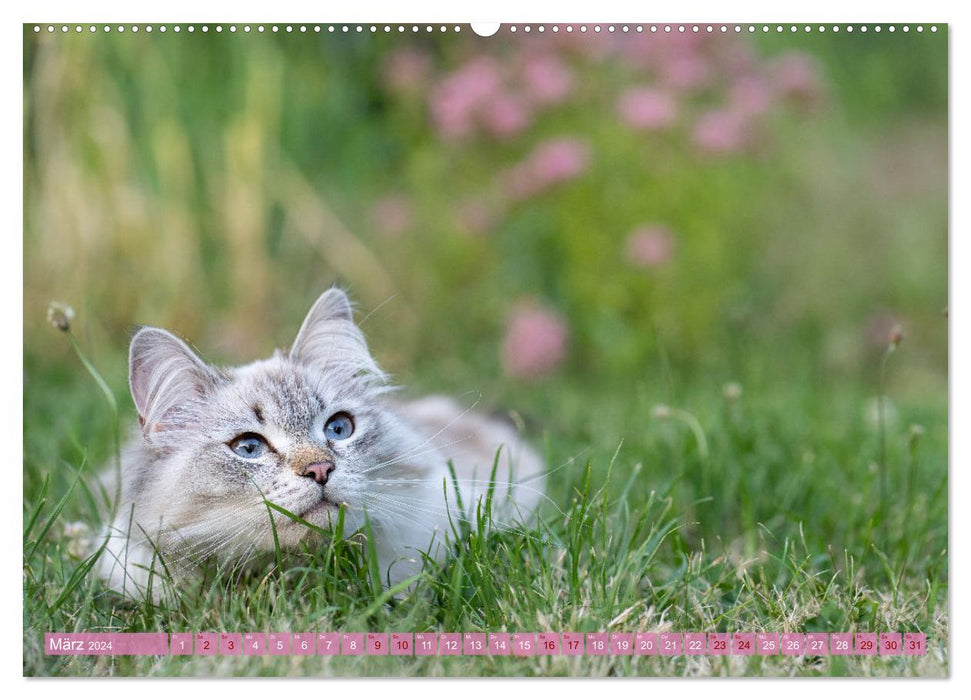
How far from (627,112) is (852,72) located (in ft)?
3.27

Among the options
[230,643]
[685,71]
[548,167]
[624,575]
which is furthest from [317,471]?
[685,71]

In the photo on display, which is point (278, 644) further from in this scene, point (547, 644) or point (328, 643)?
point (547, 644)

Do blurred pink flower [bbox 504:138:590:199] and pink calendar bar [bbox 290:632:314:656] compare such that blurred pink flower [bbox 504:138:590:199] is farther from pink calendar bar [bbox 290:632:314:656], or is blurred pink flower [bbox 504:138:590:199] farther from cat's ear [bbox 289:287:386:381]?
pink calendar bar [bbox 290:632:314:656]

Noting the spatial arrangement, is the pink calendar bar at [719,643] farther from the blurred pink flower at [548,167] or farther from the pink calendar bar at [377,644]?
the blurred pink flower at [548,167]

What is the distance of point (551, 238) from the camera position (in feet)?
12.0

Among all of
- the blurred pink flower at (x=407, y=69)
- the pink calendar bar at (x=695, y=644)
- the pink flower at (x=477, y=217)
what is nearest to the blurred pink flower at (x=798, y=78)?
Result: the pink flower at (x=477, y=217)

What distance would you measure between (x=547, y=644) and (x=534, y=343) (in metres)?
2.02

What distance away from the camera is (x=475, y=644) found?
163cm

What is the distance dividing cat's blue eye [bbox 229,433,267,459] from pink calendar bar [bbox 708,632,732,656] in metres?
0.82

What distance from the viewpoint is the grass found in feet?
5.33

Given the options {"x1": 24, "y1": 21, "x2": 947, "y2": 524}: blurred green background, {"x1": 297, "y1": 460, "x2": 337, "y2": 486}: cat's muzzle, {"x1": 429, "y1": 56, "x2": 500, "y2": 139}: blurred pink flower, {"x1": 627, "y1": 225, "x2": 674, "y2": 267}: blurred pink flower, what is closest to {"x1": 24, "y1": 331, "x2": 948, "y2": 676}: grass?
{"x1": 297, "y1": 460, "x2": 337, "y2": 486}: cat's muzzle

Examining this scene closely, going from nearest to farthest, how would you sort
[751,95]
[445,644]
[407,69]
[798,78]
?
[445,644] → [798,78] → [751,95] → [407,69]

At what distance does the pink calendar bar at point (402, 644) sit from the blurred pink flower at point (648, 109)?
2316 millimetres

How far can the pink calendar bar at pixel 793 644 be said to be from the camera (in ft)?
5.49
